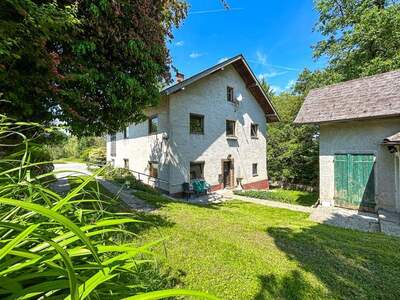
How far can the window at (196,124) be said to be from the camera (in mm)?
13055

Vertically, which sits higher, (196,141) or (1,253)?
(196,141)

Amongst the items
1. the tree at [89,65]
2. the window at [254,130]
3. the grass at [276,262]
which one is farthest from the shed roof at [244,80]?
the grass at [276,262]

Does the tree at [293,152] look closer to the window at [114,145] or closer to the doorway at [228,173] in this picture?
the doorway at [228,173]

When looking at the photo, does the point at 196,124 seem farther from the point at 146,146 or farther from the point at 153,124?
the point at 146,146

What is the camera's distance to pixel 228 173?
50.6 feet

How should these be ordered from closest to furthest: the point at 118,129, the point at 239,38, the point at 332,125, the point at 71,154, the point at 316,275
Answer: the point at 316,275 < the point at 118,129 < the point at 332,125 < the point at 239,38 < the point at 71,154

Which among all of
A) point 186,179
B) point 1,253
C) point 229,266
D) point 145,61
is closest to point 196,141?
point 186,179

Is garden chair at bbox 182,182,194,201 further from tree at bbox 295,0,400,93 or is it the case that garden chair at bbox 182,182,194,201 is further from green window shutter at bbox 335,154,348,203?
tree at bbox 295,0,400,93

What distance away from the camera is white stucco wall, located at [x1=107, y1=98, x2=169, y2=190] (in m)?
12.1

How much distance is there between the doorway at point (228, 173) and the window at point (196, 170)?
6.91 feet

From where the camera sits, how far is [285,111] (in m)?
23.7

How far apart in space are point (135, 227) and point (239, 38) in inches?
670

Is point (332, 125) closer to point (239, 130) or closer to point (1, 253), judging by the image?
point (239, 130)

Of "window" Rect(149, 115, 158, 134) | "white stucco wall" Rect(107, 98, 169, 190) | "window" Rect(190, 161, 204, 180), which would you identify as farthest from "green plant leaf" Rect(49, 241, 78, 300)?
"window" Rect(149, 115, 158, 134)
